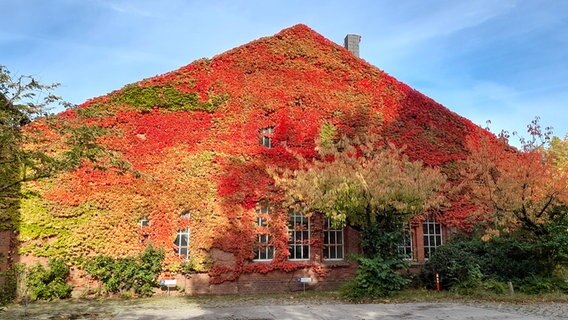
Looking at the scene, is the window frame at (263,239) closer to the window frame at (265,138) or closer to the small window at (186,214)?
the window frame at (265,138)

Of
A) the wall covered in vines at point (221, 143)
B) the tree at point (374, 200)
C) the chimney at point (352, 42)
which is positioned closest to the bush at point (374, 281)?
the tree at point (374, 200)

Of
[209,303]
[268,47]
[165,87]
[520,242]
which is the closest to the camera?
[209,303]

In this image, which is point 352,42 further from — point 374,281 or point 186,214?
point 374,281

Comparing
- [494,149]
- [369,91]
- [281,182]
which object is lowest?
[281,182]

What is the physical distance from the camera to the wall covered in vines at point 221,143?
1577 centimetres

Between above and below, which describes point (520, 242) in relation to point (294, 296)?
above

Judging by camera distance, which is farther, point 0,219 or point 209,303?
point 0,219

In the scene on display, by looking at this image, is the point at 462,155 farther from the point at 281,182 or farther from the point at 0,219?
the point at 0,219

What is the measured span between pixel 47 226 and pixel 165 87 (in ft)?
20.9

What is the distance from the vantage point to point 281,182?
15.3 metres

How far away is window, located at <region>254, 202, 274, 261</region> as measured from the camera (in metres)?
17.0

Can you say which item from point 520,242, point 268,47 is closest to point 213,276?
point 268,47

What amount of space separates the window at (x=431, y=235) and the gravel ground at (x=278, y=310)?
6.18m

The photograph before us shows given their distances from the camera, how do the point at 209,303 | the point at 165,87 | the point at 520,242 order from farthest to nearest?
the point at 165,87, the point at 520,242, the point at 209,303
